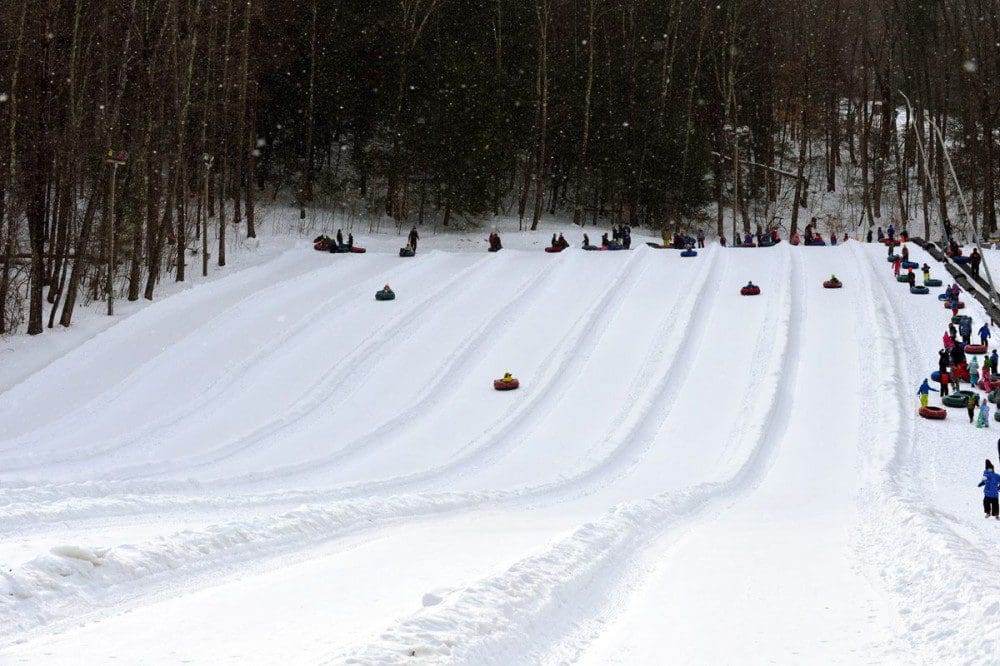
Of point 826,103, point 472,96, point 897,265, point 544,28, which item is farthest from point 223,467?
point 826,103

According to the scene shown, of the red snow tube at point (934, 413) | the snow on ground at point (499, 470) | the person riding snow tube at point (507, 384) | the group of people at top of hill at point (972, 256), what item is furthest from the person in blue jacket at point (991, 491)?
the group of people at top of hill at point (972, 256)

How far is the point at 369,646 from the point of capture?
6293 millimetres

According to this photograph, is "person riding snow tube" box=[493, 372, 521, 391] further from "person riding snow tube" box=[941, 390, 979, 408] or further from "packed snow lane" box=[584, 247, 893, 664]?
"person riding snow tube" box=[941, 390, 979, 408]

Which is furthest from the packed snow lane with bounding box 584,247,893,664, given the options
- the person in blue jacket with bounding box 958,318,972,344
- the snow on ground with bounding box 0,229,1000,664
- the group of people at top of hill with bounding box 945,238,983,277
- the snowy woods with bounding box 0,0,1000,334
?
the snowy woods with bounding box 0,0,1000,334

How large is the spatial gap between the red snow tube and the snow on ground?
312 mm

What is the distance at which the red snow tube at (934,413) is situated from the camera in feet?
69.9

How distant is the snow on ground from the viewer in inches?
295

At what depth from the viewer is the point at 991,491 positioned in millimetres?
A: 14805

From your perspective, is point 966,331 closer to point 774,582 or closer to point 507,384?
point 507,384

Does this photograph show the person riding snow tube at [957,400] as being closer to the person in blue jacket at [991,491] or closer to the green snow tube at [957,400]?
the green snow tube at [957,400]

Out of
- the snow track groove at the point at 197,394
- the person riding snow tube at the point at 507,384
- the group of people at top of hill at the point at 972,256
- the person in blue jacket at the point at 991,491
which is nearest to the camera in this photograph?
the person in blue jacket at the point at 991,491

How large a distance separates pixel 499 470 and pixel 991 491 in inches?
347

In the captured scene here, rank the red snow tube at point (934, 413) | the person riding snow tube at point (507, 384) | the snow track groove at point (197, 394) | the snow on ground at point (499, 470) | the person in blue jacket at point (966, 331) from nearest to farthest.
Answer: the snow on ground at point (499, 470), the snow track groove at point (197, 394), the red snow tube at point (934, 413), the person riding snow tube at point (507, 384), the person in blue jacket at point (966, 331)

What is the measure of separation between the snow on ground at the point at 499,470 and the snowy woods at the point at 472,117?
5.29m
